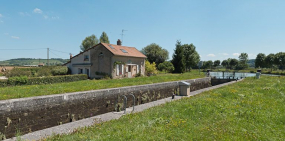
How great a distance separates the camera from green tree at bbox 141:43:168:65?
55.0m

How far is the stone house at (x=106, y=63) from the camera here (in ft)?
75.7

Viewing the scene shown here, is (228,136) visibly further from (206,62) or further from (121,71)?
(206,62)

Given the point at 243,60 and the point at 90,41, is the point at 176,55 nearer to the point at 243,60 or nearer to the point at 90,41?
the point at 90,41

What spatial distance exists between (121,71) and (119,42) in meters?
7.48

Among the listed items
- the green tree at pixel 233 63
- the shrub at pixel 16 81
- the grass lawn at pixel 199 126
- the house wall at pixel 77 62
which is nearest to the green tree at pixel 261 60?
the green tree at pixel 233 63

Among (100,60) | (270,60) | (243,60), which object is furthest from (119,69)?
(243,60)

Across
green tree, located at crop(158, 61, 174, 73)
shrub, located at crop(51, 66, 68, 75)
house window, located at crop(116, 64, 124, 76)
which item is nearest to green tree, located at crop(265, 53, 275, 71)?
green tree, located at crop(158, 61, 174, 73)

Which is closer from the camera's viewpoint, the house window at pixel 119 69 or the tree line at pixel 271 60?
the house window at pixel 119 69

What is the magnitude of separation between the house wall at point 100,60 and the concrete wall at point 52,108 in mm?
13789

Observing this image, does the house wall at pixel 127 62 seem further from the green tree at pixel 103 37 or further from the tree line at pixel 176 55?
the green tree at pixel 103 37

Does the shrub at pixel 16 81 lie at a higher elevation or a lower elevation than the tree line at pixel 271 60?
lower

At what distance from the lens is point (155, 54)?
181 ft

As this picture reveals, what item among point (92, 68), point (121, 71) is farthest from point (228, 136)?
point (92, 68)

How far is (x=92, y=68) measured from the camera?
24641 mm
